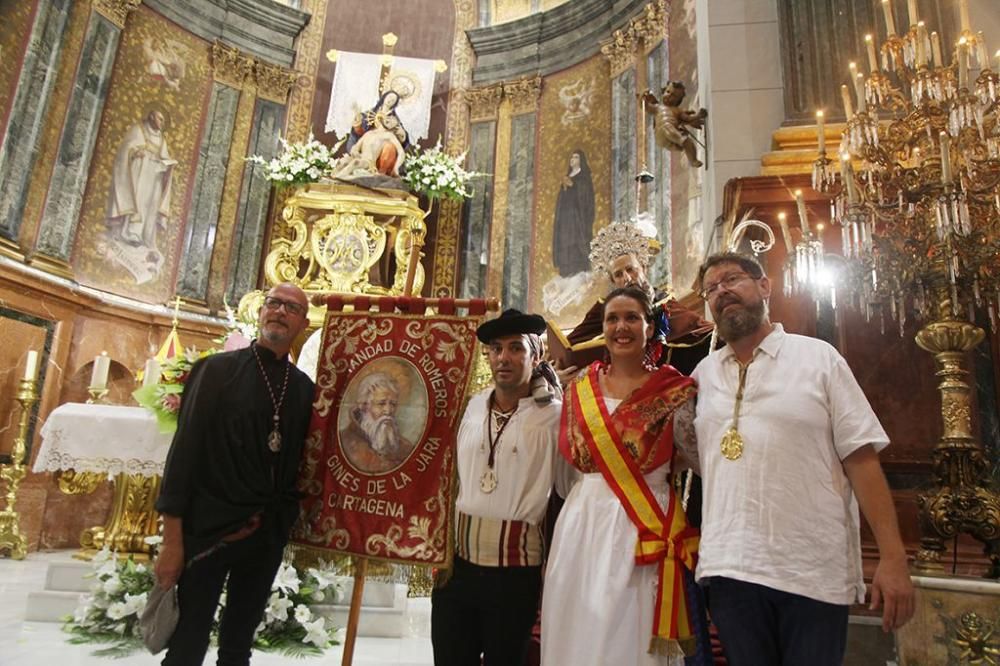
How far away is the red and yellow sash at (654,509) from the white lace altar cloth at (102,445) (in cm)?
302

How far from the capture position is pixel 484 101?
35.4 ft

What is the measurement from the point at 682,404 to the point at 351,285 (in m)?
7.73

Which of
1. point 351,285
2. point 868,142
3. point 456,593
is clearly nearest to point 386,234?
point 351,285

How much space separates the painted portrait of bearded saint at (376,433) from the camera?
101 inches

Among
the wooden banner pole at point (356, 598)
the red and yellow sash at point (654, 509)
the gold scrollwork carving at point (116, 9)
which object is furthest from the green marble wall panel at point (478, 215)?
the red and yellow sash at point (654, 509)

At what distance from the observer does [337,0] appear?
11.6 m

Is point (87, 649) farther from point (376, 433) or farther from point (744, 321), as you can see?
point (744, 321)

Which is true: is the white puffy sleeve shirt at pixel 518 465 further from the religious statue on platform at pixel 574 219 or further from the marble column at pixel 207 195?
the marble column at pixel 207 195

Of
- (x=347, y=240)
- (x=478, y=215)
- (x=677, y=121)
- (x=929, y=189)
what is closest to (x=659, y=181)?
(x=677, y=121)

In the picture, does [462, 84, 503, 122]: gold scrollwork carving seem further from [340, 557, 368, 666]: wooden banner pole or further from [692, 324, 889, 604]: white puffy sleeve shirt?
[692, 324, 889, 604]: white puffy sleeve shirt

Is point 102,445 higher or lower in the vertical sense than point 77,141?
lower

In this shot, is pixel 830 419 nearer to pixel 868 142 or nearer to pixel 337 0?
pixel 868 142

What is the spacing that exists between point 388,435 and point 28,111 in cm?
741

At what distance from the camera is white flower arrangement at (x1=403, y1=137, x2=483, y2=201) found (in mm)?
9734
